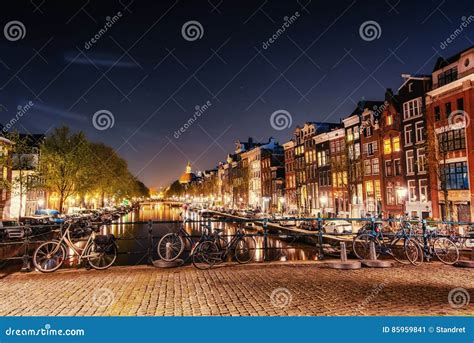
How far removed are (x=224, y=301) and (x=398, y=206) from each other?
139 ft

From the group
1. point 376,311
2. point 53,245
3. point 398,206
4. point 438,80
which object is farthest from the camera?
point 398,206

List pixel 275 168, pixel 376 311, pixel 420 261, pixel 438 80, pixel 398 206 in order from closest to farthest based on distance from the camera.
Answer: pixel 376 311
pixel 420 261
pixel 438 80
pixel 398 206
pixel 275 168

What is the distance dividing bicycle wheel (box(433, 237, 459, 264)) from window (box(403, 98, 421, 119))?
3260 cm

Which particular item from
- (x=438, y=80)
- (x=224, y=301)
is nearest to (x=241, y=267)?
(x=224, y=301)

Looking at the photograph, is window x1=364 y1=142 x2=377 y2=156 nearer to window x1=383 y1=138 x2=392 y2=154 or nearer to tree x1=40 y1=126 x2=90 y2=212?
window x1=383 y1=138 x2=392 y2=154

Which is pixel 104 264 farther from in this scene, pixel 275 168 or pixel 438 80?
pixel 275 168

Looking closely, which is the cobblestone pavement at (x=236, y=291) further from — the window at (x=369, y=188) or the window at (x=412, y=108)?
the window at (x=369, y=188)

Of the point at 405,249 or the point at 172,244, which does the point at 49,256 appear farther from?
the point at 405,249

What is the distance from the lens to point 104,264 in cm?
1204

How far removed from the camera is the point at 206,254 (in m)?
12.3

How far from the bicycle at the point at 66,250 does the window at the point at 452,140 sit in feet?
111

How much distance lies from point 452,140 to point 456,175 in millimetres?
3583

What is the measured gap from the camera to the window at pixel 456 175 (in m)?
35.0

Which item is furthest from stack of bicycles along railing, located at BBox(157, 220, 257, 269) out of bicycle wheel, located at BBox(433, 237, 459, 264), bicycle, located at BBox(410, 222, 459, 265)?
bicycle wheel, located at BBox(433, 237, 459, 264)
